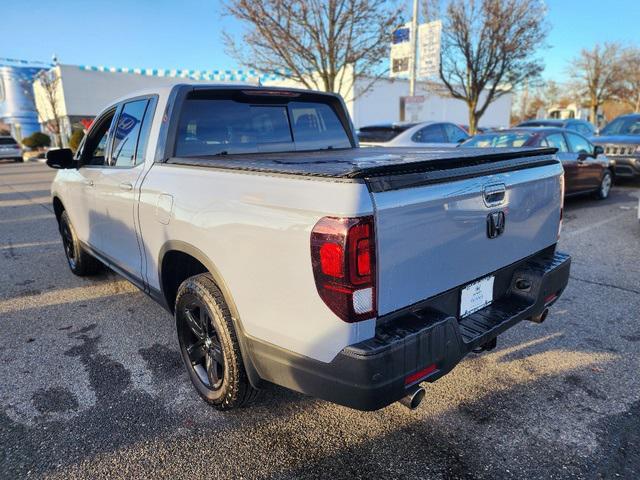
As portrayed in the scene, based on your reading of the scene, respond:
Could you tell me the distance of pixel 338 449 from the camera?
7.59 ft

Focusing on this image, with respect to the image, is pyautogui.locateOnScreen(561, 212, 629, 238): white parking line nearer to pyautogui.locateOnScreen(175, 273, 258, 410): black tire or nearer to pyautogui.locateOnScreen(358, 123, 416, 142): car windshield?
pyautogui.locateOnScreen(358, 123, 416, 142): car windshield

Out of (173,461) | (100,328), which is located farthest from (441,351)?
(100,328)

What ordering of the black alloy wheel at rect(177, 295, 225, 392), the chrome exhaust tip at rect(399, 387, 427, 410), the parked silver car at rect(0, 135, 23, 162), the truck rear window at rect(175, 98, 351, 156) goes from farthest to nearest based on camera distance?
the parked silver car at rect(0, 135, 23, 162), the truck rear window at rect(175, 98, 351, 156), the black alloy wheel at rect(177, 295, 225, 392), the chrome exhaust tip at rect(399, 387, 427, 410)

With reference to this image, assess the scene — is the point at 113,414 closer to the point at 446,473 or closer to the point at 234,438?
the point at 234,438

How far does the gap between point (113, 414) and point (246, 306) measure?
1220 mm

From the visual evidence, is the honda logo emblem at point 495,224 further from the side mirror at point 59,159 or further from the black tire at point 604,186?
the black tire at point 604,186

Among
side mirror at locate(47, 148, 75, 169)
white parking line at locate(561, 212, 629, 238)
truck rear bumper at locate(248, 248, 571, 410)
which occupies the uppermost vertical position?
side mirror at locate(47, 148, 75, 169)

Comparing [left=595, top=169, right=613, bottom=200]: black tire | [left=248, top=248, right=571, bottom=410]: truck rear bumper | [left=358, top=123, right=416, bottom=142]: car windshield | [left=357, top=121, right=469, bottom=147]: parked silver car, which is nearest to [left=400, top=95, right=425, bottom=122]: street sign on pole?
[left=357, top=121, right=469, bottom=147]: parked silver car

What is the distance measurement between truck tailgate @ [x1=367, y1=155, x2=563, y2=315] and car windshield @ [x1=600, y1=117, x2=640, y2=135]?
1122cm

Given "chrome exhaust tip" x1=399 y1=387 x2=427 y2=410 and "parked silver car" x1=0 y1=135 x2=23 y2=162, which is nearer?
"chrome exhaust tip" x1=399 y1=387 x2=427 y2=410

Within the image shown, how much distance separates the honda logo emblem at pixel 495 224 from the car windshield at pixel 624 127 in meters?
11.7

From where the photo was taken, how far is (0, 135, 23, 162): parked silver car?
2888cm

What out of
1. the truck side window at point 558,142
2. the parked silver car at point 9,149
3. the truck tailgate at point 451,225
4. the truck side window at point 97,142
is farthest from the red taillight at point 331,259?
the parked silver car at point 9,149

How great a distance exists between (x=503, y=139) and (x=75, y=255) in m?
6.97
